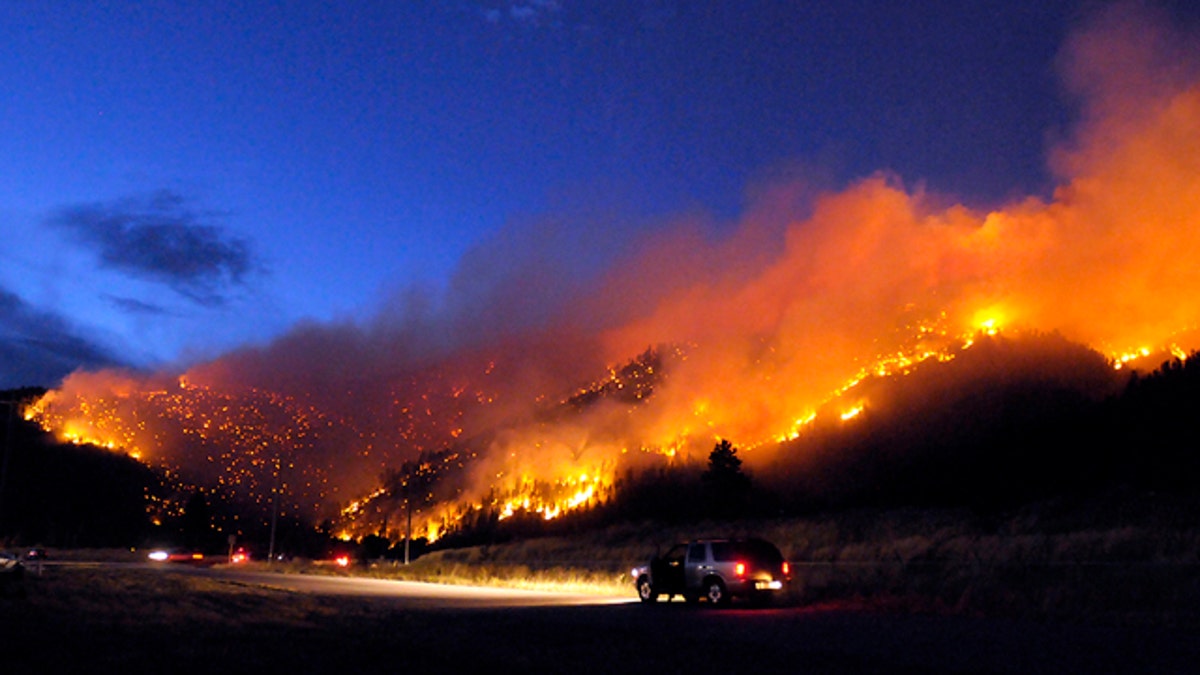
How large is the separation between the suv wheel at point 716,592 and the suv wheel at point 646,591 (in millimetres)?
2138

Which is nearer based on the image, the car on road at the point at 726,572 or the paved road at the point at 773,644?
the paved road at the point at 773,644

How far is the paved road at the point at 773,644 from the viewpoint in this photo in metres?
12.7

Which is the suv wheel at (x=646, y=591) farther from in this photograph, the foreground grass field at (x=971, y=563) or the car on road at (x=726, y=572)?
the foreground grass field at (x=971, y=563)

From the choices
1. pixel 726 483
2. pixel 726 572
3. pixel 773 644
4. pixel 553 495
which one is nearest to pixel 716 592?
pixel 726 572

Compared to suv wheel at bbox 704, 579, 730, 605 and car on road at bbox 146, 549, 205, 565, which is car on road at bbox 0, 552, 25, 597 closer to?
suv wheel at bbox 704, 579, 730, 605

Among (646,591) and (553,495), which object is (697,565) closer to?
(646,591)

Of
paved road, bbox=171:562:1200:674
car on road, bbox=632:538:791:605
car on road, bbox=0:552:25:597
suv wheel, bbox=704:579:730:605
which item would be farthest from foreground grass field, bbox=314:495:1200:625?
car on road, bbox=0:552:25:597

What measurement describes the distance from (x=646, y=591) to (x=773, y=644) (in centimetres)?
1302

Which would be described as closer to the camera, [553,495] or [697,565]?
[697,565]

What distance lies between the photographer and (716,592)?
25.5m

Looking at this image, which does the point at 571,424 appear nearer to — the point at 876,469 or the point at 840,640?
the point at 876,469

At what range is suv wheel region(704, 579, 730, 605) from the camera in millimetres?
25375

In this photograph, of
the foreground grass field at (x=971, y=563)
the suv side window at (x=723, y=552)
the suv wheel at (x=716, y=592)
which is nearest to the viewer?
the foreground grass field at (x=971, y=563)

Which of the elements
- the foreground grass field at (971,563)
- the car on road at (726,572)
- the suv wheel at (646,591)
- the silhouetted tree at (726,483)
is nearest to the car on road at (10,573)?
the suv wheel at (646,591)
